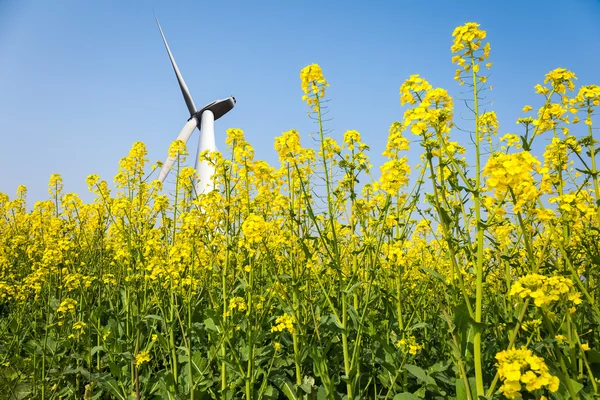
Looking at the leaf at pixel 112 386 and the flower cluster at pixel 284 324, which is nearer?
the flower cluster at pixel 284 324

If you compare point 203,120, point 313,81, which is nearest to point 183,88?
point 203,120

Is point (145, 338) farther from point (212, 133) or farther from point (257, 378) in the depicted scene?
point (212, 133)

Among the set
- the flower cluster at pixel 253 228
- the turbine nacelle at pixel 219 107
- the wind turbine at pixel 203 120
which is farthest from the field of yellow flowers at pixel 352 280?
the turbine nacelle at pixel 219 107

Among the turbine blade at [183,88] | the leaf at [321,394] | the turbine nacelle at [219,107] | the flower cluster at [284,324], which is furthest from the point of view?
the turbine nacelle at [219,107]

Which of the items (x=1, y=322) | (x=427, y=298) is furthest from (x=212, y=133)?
(x=427, y=298)

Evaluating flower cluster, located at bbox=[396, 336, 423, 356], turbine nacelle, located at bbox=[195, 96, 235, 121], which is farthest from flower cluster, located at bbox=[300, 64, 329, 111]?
turbine nacelle, located at bbox=[195, 96, 235, 121]

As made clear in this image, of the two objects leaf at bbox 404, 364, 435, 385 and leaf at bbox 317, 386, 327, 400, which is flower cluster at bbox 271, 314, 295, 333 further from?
leaf at bbox 404, 364, 435, 385

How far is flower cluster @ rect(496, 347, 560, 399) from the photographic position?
183cm

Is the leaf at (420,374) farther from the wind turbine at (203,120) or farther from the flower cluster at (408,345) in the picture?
the wind turbine at (203,120)

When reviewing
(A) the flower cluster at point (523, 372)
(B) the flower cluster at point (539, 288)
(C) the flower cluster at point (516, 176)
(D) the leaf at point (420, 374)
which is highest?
(C) the flower cluster at point (516, 176)

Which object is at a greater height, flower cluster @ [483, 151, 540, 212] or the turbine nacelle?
the turbine nacelle

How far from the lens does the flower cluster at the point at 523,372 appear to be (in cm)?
183

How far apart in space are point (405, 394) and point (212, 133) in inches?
1080

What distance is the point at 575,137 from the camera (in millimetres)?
3670
